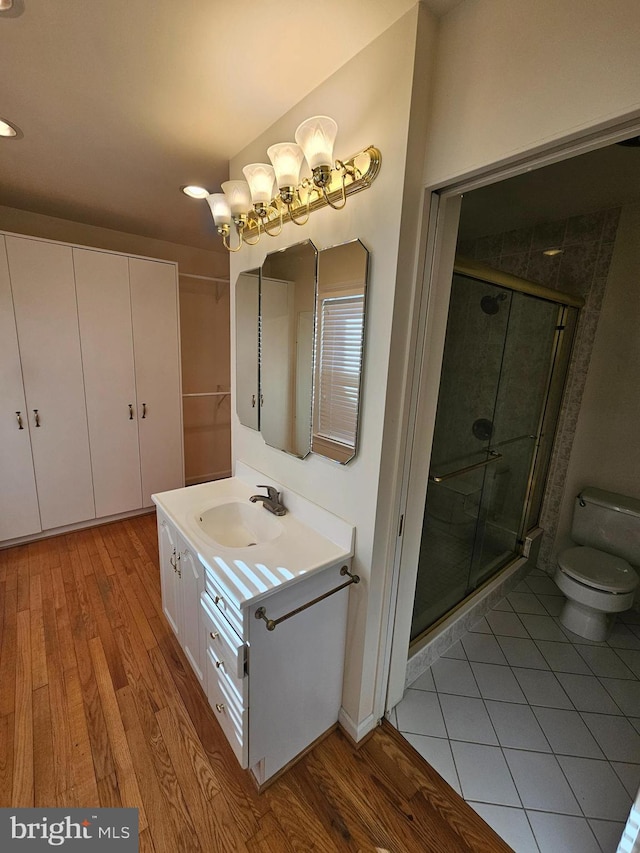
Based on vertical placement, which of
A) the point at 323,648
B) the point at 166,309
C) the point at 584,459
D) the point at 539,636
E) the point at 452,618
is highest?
the point at 166,309

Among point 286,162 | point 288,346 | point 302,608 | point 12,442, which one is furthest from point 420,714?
point 12,442

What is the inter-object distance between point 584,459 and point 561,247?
4.58 ft

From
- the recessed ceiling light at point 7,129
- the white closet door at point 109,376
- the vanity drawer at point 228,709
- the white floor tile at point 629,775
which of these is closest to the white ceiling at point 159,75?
the recessed ceiling light at point 7,129

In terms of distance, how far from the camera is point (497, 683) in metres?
1.71

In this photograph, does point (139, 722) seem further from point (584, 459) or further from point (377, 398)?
point (584, 459)

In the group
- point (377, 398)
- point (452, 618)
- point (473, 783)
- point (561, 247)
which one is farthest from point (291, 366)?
point (561, 247)

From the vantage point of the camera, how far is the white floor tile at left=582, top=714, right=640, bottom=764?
1429 millimetres

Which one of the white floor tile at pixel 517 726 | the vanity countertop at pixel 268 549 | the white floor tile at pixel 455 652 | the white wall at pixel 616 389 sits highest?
the white wall at pixel 616 389

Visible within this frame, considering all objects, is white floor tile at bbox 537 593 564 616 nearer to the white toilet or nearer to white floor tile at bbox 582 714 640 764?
the white toilet

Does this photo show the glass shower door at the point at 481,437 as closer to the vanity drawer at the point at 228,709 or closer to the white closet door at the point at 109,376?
the vanity drawer at the point at 228,709

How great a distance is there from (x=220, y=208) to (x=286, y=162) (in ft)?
1.48

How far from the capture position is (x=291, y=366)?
5.22 feet

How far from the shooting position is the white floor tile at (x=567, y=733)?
143cm

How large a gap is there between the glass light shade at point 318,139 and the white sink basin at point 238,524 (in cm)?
134
